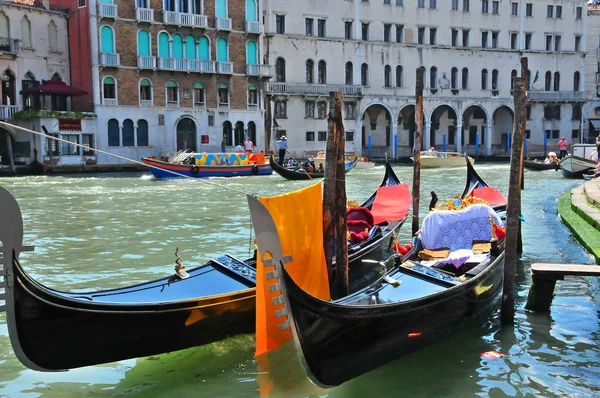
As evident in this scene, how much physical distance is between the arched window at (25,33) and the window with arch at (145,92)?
3388mm

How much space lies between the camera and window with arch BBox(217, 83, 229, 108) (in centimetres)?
2189

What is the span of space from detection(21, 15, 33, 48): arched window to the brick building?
72.7 inches

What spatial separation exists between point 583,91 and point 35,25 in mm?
22760

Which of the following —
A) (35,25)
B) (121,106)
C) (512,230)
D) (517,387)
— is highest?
(35,25)

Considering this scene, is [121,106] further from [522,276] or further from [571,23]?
[571,23]

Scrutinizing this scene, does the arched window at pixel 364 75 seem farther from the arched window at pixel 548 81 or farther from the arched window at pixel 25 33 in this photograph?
the arched window at pixel 25 33

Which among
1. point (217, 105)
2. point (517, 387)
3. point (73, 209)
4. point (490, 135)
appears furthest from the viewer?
point (490, 135)

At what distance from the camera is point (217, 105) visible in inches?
859

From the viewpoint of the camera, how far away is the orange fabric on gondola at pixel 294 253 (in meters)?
3.26

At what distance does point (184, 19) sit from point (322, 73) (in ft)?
20.0

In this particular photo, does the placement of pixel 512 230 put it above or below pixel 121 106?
below

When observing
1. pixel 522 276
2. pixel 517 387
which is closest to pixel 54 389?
pixel 517 387

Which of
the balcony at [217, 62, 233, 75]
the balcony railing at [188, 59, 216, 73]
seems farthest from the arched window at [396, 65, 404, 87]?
the balcony railing at [188, 59, 216, 73]

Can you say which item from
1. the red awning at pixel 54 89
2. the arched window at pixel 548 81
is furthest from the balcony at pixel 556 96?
the red awning at pixel 54 89
